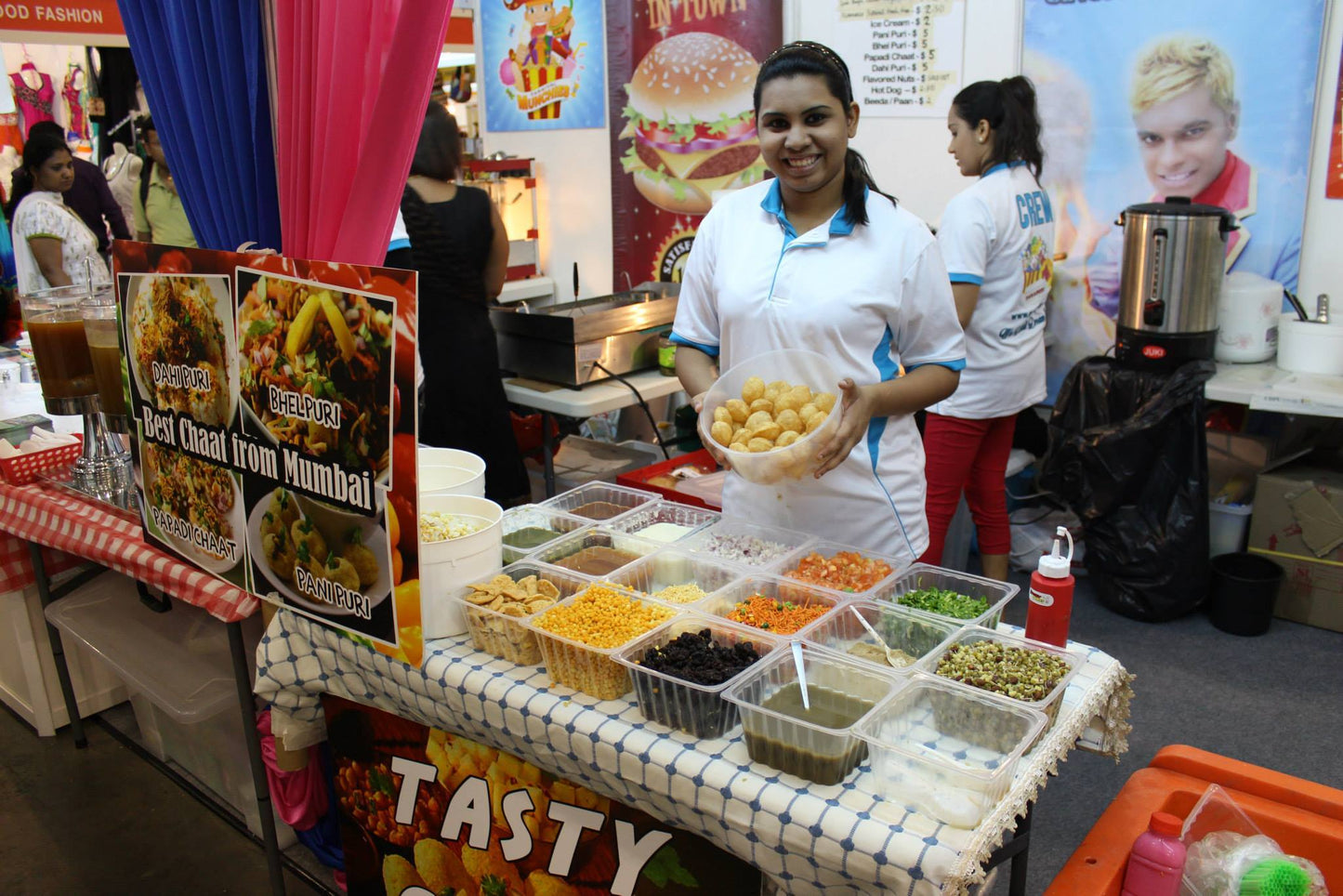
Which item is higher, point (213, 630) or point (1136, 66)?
point (1136, 66)

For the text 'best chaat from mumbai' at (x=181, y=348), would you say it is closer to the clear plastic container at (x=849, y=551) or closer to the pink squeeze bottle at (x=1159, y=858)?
the clear plastic container at (x=849, y=551)

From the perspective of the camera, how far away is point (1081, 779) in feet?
9.68

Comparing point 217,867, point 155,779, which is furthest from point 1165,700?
point 155,779

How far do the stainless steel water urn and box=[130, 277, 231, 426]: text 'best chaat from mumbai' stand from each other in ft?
10.7

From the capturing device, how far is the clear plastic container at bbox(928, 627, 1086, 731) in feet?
4.71

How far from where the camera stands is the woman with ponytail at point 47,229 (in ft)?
18.2

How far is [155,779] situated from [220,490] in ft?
5.53

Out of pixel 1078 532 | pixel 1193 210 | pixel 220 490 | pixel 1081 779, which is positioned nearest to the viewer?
pixel 220 490

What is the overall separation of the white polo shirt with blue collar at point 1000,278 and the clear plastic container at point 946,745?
6.47 feet

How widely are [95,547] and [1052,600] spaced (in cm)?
231

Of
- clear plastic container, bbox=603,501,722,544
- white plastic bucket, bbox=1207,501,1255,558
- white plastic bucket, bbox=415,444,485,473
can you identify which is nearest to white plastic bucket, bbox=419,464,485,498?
white plastic bucket, bbox=415,444,485,473

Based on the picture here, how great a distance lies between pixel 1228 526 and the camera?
158 inches

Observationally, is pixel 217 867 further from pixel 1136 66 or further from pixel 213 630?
pixel 1136 66

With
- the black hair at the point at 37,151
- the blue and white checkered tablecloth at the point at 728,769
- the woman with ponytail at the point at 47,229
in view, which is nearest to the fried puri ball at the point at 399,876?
the blue and white checkered tablecloth at the point at 728,769
